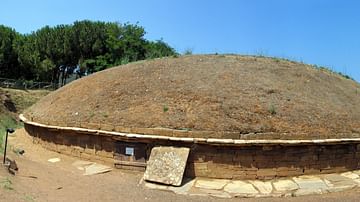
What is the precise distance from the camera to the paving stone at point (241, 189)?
782 cm

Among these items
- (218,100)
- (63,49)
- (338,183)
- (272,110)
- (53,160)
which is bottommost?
(338,183)

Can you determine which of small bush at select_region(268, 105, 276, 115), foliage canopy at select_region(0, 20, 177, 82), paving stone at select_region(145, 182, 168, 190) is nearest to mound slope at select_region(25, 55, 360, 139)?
small bush at select_region(268, 105, 276, 115)

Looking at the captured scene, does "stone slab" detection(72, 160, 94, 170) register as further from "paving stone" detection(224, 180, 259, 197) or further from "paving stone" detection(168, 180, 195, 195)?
"paving stone" detection(224, 180, 259, 197)

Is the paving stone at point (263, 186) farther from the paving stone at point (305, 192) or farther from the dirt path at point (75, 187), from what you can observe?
the paving stone at point (305, 192)

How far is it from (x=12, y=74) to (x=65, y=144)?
87.1 feet

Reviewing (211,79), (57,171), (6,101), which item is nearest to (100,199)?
(57,171)

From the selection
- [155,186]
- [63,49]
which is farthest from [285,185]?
[63,49]

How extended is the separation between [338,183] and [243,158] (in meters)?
2.09

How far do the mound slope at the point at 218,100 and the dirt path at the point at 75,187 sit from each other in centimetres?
149

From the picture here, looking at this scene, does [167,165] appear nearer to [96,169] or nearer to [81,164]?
[96,169]

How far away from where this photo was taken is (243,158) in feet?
28.1

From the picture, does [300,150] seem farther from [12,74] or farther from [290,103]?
[12,74]

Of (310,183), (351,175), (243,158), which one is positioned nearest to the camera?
(310,183)

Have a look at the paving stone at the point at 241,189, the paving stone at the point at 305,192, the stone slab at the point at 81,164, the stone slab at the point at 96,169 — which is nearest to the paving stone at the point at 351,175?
the paving stone at the point at 305,192
